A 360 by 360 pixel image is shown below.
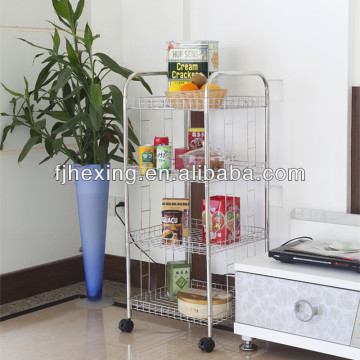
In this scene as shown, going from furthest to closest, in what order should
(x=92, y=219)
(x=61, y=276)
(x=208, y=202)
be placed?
(x=61, y=276) < (x=92, y=219) < (x=208, y=202)

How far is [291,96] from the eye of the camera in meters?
3.32

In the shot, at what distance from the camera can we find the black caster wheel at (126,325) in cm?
324

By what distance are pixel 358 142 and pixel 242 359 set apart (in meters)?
1.12

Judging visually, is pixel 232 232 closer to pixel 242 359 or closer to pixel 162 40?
pixel 242 359

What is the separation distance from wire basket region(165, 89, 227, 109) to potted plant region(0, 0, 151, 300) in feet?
1.28

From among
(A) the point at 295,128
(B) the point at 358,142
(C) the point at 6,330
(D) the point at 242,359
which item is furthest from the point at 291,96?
(C) the point at 6,330

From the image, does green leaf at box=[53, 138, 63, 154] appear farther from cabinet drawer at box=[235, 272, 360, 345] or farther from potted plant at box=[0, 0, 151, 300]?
cabinet drawer at box=[235, 272, 360, 345]

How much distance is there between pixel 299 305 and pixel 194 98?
0.98 meters

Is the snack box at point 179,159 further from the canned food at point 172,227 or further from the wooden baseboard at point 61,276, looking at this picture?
the wooden baseboard at point 61,276

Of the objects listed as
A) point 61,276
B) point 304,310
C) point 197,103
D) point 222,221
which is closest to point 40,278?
point 61,276

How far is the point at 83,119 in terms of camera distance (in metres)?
3.43

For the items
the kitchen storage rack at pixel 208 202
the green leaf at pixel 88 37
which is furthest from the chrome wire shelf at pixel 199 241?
the green leaf at pixel 88 37

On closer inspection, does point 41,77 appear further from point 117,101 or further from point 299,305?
point 299,305

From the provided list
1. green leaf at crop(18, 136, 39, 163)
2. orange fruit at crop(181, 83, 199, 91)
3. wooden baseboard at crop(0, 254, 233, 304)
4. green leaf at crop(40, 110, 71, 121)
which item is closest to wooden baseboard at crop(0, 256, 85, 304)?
wooden baseboard at crop(0, 254, 233, 304)
